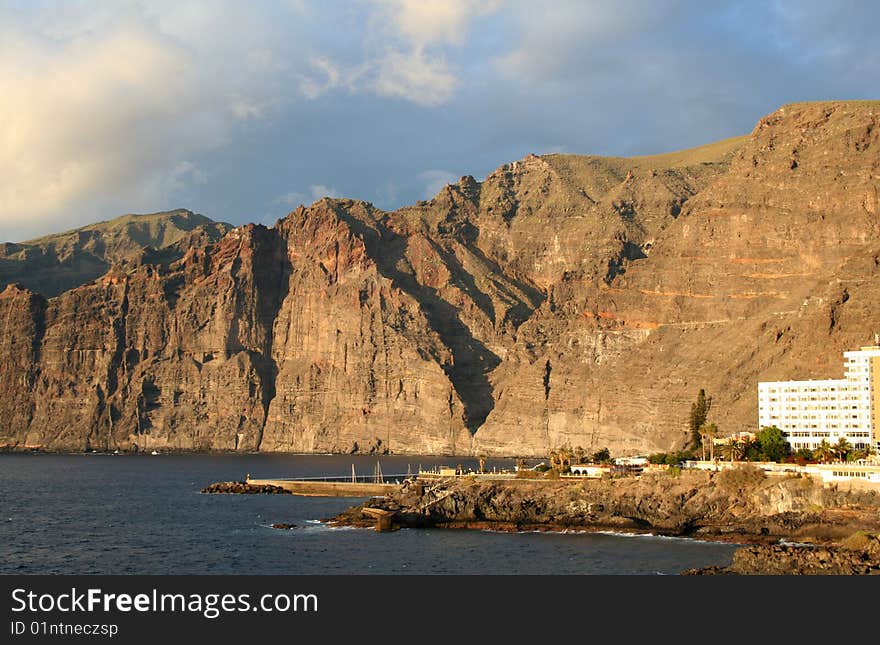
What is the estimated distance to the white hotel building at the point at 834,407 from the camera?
518 feet

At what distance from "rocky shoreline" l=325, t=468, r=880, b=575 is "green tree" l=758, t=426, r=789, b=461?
1969 centimetres

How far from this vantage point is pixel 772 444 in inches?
5807

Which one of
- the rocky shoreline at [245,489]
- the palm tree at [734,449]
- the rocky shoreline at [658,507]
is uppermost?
the palm tree at [734,449]

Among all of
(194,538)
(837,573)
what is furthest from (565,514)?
(837,573)

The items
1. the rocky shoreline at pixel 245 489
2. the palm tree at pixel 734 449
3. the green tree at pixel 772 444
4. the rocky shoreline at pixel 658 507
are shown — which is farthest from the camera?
the rocky shoreline at pixel 245 489

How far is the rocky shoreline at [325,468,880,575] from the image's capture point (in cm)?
11144

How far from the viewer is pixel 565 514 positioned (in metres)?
126

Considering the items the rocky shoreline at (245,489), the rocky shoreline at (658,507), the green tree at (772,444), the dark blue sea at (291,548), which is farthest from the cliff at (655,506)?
the rocky shoreline at (245,489)

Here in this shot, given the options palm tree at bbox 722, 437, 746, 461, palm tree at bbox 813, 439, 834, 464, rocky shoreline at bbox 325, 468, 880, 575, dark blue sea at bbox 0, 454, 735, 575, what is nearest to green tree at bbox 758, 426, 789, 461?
palm tree at bbox 722, 437, 746, 461

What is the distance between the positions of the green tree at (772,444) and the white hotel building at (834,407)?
7634 millimetres

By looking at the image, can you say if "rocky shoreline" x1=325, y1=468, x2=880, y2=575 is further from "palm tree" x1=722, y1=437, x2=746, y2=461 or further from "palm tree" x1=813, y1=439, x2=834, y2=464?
"palm tree" x1=722, y1=437, x2=746, y2=461

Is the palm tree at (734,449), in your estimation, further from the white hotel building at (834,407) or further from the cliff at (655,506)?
the cliff at (655,506)
